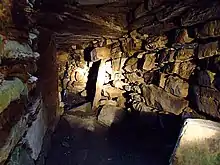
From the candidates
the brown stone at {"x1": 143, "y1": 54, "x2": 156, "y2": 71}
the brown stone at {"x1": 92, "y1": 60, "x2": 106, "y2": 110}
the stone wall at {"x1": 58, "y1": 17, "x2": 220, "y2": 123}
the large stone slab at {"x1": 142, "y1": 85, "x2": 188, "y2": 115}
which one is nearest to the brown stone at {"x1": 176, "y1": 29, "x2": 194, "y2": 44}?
the stone wall at {"x1": 58, "y1": 17, "x2": 220, "y2": 123}

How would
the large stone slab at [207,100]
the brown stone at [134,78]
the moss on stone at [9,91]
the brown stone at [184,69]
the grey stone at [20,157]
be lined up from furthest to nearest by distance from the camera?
1. the brown stone at [134,78]
2. the brown stone at [184,69]
3. the large stone slab at [207,100]
4. the grey stone at [20,157]
5. the moss on stone at [9,91]

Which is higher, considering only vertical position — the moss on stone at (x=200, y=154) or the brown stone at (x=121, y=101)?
the moss on stone at (x=200, y=154)

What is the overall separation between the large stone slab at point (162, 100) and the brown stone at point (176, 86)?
11 cm

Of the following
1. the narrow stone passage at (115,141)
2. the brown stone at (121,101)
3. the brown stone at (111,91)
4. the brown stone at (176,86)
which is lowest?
the narrow stone passage at (115,141)

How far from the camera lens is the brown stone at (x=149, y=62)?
5.88 m

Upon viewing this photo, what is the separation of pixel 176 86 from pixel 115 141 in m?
1.68

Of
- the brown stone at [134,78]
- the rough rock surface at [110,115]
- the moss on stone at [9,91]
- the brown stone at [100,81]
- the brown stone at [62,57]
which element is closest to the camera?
the moss on stone at [9,91]

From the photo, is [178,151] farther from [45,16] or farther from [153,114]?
[153,114]

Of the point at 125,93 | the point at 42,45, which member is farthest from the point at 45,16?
the point at 125,93

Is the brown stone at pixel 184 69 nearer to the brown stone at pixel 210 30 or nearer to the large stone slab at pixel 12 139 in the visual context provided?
the brown stone at pixel 210 30

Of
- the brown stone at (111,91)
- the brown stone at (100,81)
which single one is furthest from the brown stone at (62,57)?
the brown stone at (111,91)

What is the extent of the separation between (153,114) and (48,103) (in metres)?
2.54

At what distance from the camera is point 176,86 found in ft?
17.0

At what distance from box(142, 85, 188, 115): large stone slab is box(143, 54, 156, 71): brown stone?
1.47 ft
